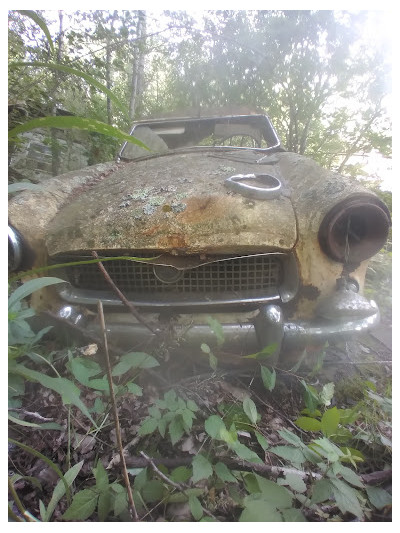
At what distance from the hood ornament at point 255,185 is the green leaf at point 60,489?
0.81m

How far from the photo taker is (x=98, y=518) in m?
0.52

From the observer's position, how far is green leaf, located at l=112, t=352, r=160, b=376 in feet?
2.23

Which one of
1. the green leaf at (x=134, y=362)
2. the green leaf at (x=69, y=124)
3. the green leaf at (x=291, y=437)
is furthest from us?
the green leaf at (x=134, y=362)

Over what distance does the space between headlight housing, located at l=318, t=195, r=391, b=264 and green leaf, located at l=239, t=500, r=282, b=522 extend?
0.64m

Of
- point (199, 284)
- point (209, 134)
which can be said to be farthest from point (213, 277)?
point (209, 134)

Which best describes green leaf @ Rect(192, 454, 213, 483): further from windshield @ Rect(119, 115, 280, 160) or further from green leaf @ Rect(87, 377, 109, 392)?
windshield @ Rect(119, 115, 280, 160)

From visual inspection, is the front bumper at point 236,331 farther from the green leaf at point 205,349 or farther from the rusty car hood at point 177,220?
the rusty car hood at point 177,220

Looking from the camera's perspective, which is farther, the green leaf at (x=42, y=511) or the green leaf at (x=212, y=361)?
the green leaf at (x=212, y=361)

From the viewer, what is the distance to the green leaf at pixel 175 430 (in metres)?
0.61

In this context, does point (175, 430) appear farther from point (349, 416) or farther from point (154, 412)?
point (349, 416)

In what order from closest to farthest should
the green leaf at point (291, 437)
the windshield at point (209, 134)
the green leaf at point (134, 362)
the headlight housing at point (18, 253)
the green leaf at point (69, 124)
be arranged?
the green leaf at point (69, 124), the green leaf at point (291, 437), the green leaf at point (134, 362), the headlight housing at point (18, 253), the windshield at point (209, 134)

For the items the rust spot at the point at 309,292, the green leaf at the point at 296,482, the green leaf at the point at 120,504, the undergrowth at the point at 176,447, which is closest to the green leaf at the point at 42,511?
the undergrowth at the point at 176,447

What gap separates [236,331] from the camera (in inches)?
33.7
